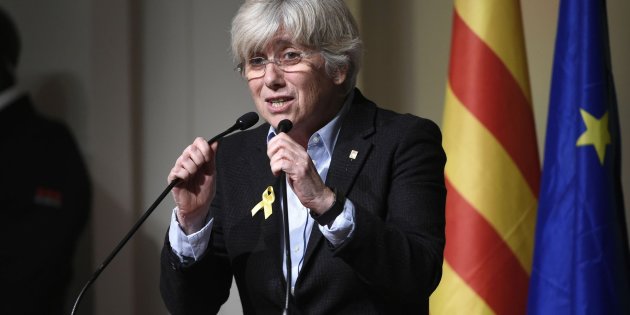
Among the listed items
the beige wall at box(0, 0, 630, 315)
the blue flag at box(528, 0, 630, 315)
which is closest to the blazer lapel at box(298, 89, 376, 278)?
the blue flag at box(528, 0, 630, 315)

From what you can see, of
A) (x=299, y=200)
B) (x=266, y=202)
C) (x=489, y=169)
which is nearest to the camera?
(x=299, y=200)

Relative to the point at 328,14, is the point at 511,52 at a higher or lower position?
lower

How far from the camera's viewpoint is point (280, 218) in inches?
72.6

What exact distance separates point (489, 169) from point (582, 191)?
33cm

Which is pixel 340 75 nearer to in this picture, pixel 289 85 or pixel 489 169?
pixel 289 85

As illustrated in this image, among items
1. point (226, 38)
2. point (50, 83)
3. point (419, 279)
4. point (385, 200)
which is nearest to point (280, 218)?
point (385, 200)

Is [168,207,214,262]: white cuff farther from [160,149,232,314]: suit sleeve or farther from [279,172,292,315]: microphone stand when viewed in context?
[279,172,292,315]: microphone stand

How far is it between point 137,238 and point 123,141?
0.40 meters

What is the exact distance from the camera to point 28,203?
2680mm

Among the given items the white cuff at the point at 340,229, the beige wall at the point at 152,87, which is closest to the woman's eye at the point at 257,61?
the white cuff at the point at 340,229

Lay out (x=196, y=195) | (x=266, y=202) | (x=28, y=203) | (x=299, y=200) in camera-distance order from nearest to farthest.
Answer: (x=299, y=200) < (x=196, y=195) < (x=266, y=202) < (x=28, y=203)

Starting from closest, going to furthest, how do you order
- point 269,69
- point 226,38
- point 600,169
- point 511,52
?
point 269,69 → point 600,169 → point 511,52 → point 226,38

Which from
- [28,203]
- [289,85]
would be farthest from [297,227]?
[28,203]

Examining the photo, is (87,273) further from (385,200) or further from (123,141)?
(385,200)
